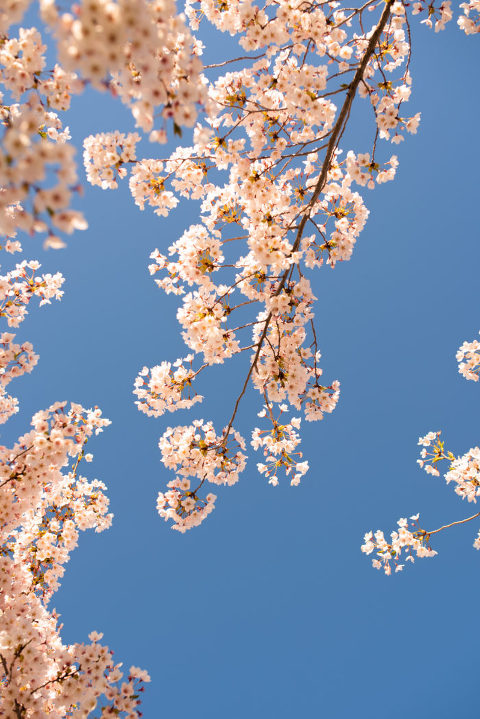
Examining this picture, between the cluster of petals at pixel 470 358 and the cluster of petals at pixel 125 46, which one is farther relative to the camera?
the cluster of petals at pixel 470 358

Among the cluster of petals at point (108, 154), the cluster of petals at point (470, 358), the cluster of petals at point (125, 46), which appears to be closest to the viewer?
the cluster of petals at point (125, 46)

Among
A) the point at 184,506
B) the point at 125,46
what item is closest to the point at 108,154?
the point at 125,46

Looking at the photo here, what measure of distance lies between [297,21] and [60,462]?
6895 mm

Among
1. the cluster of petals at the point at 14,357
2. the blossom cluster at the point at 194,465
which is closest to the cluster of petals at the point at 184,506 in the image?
the blossom cluster at the point at 194,465

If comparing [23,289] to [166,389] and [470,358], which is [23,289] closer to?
[166,389]

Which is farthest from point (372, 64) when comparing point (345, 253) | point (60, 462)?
point (60, 462)

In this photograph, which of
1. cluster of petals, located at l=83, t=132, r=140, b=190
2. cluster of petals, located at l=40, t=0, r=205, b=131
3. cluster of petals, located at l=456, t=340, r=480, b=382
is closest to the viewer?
cluster of petals, located at l=40, t=0, r=205, b=131

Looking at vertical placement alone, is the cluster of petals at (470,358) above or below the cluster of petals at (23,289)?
below

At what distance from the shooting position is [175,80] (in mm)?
3270

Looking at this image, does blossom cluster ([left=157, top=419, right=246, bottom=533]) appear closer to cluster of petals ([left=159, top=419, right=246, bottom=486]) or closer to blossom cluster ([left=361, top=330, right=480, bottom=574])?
cluster of petals ([left=159, top=419, right=246, bottom=486])

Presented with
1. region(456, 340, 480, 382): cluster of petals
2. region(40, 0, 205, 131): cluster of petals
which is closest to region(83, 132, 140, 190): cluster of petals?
region(40, 0, 205, 131): cluster of petals

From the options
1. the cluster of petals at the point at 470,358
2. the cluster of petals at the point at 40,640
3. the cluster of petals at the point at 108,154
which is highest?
the cluster of petals at the point at 108,154

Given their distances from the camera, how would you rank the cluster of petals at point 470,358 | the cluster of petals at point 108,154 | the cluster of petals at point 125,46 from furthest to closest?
the cluster of petals at point 470,358, the cluster of petals at point 108,154, the cluster of petals at point 125,46

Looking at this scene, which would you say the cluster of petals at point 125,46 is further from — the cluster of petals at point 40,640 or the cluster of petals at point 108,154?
the cluster of petals at point 40,640
